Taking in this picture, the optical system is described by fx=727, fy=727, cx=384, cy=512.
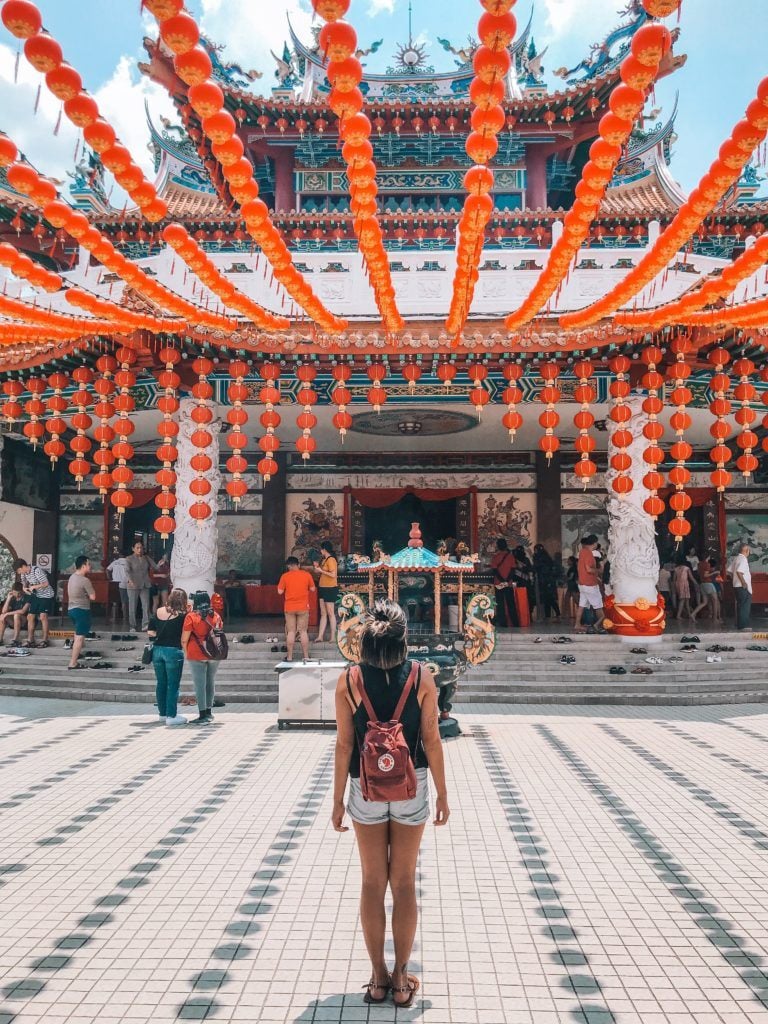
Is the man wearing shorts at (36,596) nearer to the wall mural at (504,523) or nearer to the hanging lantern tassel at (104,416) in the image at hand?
the hanging lantern tassel at (104,416)

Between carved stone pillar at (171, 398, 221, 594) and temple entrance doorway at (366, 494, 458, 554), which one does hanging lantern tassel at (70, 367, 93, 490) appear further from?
temple entrance doorway at (366, 494, 458, 554)

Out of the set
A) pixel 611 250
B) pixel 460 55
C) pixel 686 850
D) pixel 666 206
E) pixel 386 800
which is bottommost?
pixel 686 850

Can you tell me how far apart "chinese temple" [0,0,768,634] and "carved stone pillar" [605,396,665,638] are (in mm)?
46

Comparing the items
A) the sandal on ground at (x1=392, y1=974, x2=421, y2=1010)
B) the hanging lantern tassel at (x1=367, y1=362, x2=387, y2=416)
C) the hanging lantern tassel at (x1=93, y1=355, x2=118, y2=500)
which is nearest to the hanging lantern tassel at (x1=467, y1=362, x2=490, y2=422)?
the hanging lantern tassel at (x1=367, y1=362, x2=387, y2=416)

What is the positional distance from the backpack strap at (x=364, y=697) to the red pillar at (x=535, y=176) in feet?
53.5

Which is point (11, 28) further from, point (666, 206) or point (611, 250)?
point (666, 206)

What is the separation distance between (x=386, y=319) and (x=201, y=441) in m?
3.53

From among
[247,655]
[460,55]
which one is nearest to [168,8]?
[247,655]

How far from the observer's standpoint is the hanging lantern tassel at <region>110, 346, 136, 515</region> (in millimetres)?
10070

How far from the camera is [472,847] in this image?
4254 mm

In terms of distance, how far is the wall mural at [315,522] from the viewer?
16.2 m

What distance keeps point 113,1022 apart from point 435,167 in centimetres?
1751

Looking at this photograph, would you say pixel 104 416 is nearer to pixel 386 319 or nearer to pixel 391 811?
pixel 386 319

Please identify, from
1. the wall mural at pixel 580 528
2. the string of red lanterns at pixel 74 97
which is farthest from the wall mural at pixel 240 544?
the string of red lanterns at pixel 74 97
